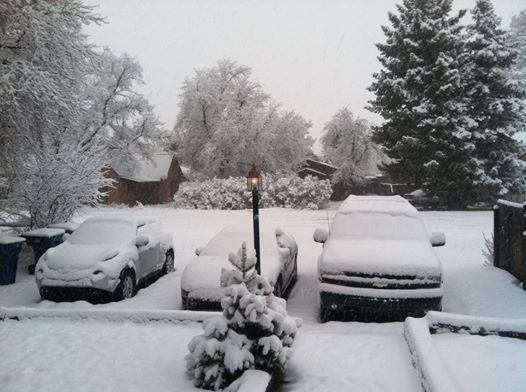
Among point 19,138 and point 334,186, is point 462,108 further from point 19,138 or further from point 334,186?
point 19,138

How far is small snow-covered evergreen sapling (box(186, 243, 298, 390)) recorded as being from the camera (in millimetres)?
4363

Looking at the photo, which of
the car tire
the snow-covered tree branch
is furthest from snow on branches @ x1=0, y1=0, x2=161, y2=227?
the snow-covered tree branch

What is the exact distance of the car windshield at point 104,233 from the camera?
9.54 meters

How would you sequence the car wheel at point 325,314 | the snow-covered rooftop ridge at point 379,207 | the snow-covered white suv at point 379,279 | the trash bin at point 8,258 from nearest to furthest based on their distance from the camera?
the snow-covered white suv at point 379,279
the car wheel at point 325,314
the snow-covered rooftop ridge at point 379,207
the trash bin at point 8,258

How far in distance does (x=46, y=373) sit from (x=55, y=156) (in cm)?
957

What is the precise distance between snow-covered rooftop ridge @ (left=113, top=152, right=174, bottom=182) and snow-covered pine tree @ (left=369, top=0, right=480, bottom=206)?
23165 mm

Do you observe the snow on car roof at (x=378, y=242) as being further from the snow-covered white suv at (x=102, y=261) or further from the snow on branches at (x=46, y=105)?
the snow on branches at (x=46, y=105)

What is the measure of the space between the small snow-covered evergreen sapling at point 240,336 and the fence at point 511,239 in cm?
557

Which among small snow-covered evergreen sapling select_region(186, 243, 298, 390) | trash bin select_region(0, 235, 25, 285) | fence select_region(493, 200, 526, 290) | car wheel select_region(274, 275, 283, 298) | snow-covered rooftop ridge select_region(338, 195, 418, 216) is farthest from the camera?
trash bin select_region(0, 235, 25, 285)

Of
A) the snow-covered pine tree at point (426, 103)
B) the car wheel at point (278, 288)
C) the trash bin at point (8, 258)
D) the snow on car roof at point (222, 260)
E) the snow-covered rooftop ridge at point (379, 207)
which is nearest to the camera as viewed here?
the snow on car roof at point (222, 260)

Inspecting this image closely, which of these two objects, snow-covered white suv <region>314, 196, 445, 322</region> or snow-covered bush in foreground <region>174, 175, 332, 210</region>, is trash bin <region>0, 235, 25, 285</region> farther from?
snow-covered bush in foreground <region>174, 175, 332, 210</region>

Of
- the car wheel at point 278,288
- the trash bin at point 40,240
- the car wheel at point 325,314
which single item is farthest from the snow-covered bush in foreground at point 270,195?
the car wheel at point 325,314

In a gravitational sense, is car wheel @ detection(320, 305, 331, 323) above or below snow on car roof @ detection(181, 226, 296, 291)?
below

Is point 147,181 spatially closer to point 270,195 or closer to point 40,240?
point 270,195
